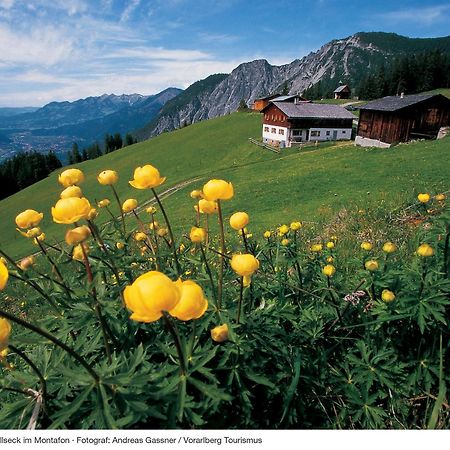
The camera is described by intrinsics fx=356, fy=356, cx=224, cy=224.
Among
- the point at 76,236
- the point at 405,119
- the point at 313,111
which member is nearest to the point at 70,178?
the point at 76,236

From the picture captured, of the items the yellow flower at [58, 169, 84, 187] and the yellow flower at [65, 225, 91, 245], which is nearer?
the yellow flower at [65, 225, 91, 245]

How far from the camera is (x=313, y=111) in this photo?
33906mm

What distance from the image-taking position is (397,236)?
5309 mm

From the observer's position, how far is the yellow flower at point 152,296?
1043 mm


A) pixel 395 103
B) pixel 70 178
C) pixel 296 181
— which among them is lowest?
pixel 296 181

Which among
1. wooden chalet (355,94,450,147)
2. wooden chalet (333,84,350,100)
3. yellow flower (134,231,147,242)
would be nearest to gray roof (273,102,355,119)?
wooden chalet (355,94,450,147)

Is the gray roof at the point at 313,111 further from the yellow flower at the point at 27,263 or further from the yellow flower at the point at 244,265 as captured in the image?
the yellow flower at the point at 244,265

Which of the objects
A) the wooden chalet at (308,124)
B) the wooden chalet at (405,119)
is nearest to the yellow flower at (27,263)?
the wooden chalet at (405,119)

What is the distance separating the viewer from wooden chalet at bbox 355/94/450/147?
2383 cm

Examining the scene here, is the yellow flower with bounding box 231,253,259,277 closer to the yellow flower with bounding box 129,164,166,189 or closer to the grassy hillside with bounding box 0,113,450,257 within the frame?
the yellow flower with bounding box 129,164,166,189

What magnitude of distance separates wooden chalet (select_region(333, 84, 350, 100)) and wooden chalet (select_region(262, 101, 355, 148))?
37.9 meters

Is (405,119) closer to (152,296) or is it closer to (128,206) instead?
(128,206)

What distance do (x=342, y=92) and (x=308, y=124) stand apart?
41661mm
